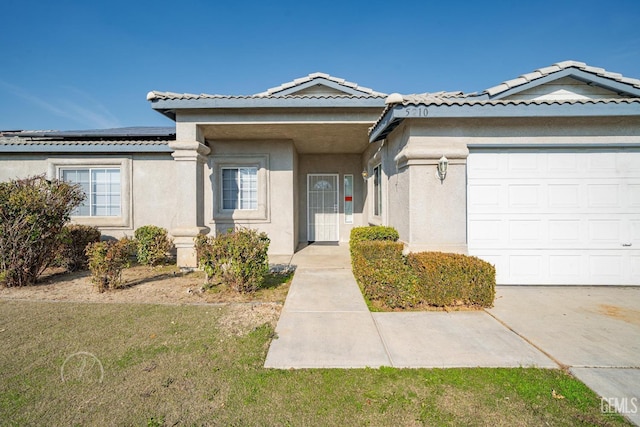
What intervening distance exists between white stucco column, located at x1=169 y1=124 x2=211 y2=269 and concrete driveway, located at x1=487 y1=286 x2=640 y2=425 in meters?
6.71

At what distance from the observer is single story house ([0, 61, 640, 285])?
5.50 metres

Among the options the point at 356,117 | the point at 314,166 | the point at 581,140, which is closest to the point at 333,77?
the point at 356,117

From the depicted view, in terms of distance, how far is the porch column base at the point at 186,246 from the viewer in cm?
711

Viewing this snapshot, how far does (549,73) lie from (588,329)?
6419 mm

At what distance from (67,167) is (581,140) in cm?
1340

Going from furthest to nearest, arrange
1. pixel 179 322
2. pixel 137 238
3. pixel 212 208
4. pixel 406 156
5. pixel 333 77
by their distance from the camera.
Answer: pixel 212 208 < pixel 333 77 < pixel 137 238 < pixel 406 156 < pixel 179 322

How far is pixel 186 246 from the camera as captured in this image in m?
7.18

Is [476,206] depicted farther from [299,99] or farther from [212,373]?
[212,373]

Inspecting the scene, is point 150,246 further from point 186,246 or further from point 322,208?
point 322,208

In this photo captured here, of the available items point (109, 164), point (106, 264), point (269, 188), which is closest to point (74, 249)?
point (106, 264)

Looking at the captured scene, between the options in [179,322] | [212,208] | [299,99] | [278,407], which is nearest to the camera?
[278,407]

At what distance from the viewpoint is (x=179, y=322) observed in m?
4.09

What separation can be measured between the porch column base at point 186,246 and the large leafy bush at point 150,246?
34.3 inches

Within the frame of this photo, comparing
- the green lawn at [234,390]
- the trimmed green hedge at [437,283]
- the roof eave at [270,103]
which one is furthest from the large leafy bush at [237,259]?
the roof eave at [270,103]
